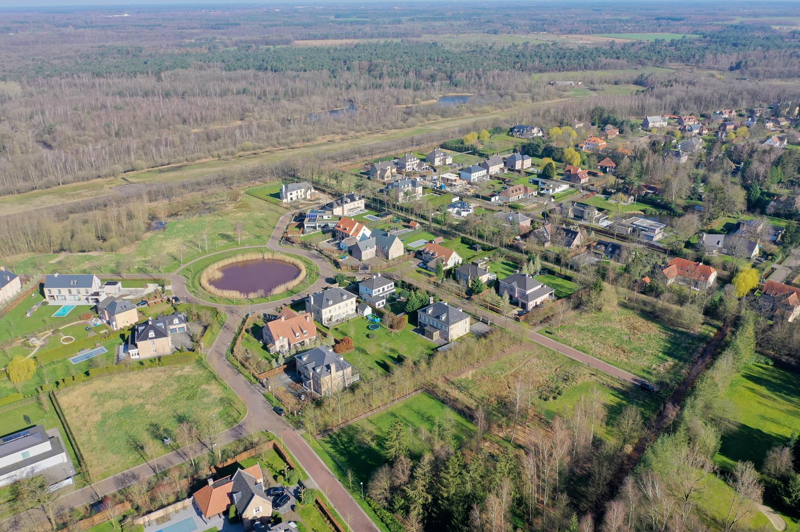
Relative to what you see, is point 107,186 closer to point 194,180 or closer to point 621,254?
point 194,180

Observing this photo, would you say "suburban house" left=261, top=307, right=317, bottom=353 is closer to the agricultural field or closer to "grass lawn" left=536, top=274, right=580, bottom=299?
the agricultural field

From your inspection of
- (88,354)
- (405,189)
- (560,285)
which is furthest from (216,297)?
(405,189)

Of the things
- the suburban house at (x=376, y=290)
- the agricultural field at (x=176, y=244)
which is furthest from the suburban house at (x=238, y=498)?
the agricultural field at (x=176, y=244)

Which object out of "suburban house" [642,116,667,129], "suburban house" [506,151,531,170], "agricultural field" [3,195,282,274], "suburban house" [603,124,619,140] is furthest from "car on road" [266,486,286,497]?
"suburban house" [642,116,667,129]

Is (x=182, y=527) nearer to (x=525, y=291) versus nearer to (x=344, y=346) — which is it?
(x=344, y=346)

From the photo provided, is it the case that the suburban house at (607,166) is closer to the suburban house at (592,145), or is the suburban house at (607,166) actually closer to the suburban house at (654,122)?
the suburban house at (592,145)

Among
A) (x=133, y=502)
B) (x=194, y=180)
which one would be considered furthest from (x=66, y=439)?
(x=194, y=180)
